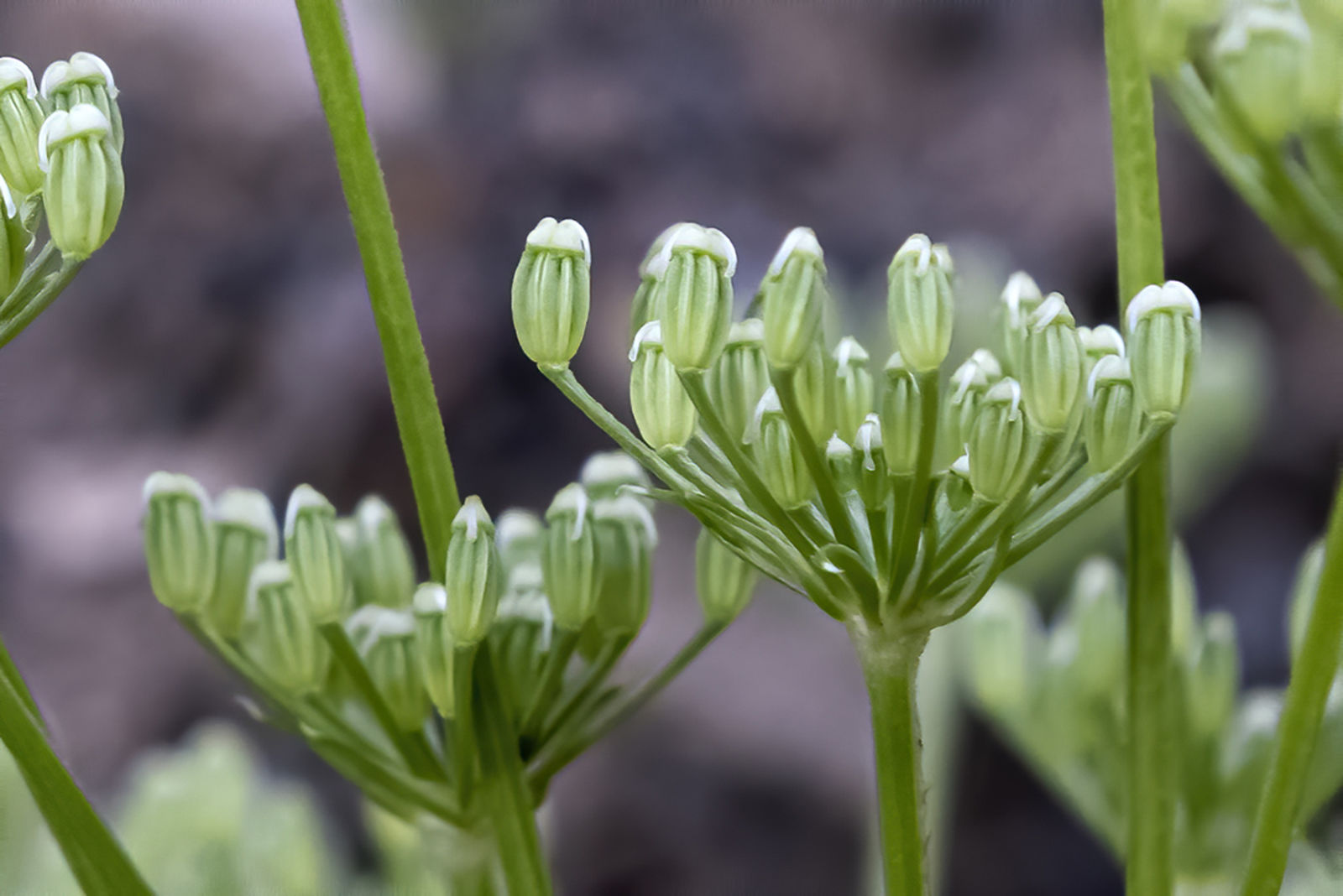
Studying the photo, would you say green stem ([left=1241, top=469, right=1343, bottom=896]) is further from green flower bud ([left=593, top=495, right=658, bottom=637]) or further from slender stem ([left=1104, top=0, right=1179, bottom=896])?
green flower bud ([left=593, top=495, right=658, bottom=637])

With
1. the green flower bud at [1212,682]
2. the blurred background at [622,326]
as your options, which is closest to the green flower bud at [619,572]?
the green flower bud at [1212,682]

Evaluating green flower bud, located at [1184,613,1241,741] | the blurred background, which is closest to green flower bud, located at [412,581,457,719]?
green flower bud, located at [1184,613,1241,741]

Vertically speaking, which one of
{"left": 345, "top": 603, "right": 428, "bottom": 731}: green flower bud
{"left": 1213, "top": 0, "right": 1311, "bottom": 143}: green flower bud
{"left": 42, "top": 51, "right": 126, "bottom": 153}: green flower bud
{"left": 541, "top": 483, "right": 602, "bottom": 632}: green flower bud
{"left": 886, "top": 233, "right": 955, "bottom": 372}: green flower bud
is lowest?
{"left": 345, "top": 603, "right": 428, "bottom": 731}: green flower bud

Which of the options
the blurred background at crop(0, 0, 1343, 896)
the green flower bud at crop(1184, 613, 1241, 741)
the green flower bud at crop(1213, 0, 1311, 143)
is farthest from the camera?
the blurred background at crop(0, 0, 1343, 896)

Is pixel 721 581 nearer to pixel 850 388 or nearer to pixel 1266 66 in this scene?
pixel 850 388

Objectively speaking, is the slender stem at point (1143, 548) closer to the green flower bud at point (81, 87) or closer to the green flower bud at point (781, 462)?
the green flower bud at point (781, 462)

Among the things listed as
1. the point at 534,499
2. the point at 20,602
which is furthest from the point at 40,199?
the point at 20,602
